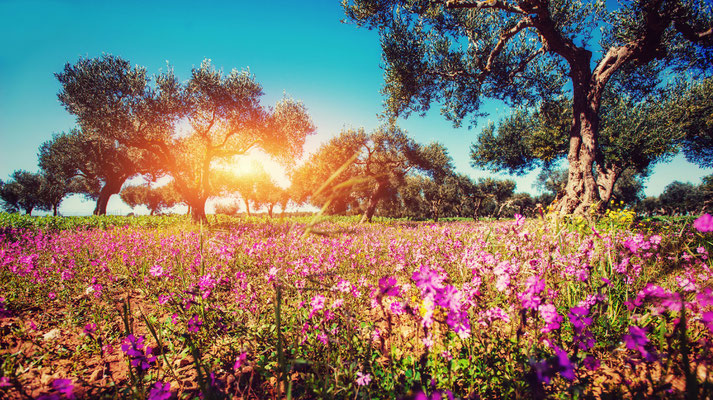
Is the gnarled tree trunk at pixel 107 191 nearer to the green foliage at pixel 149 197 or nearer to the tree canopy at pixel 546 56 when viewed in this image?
the green foliage at pixel 149 197

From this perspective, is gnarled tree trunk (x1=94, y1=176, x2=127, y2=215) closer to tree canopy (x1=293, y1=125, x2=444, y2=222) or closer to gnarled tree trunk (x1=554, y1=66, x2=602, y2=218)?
tree canopy (x1=293, y1=125, x2=444, y2=222)

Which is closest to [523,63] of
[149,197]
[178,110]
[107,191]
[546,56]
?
[546,56]

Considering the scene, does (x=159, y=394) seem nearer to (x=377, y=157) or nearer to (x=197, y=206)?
(x=197, y=206)

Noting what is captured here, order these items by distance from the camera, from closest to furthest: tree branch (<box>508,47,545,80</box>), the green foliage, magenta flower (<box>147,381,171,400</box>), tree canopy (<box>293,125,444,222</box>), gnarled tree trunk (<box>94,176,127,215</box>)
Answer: magenta flower (<box>147,381,171,400</box>) → tree branch (<box>508,47,545,80</box>) → tree canopy (<box>293,125,444,222</box>) → gnarled tree trunk (<box>94,176,127,215</box>) → the green foliage

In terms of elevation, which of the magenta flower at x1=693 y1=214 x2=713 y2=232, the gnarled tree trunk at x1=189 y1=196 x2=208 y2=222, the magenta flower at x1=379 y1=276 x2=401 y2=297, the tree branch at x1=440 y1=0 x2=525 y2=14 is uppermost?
the tree branch at x1=440 y1=0 x2=525 y2=14

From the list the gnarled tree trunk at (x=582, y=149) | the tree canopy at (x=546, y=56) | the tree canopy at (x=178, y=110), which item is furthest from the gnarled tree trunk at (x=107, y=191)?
the gnarled tree trunk at (x=582, y=149)

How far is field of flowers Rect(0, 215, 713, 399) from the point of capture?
1587 millimetres

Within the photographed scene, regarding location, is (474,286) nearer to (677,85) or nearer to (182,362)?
(182,362)

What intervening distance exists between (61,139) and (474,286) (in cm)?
6035

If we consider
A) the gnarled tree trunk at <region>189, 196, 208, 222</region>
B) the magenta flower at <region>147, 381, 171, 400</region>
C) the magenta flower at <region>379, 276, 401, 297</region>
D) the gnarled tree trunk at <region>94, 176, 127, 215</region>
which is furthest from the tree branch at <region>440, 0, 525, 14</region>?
the gnarled tree trunk at <region>94, 176, 127, 215</region>

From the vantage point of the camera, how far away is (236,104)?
17750 mm

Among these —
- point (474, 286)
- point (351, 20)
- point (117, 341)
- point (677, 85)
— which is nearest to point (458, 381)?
point (474, 286)

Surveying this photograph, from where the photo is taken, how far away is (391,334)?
183cm

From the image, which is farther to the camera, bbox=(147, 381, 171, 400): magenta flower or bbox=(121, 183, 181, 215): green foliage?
bbox=(121, 183, 181, 215): green foliage
